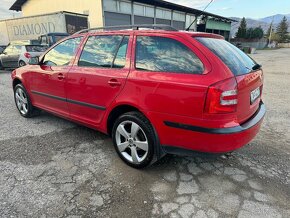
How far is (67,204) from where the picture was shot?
2.46 meters

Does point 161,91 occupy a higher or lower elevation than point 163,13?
lower

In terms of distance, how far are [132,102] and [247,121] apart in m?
1.32

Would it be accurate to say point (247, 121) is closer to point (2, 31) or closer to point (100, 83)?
point (100, 83)

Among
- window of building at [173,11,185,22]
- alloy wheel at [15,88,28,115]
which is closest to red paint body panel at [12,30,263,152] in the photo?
alloy wheel at [15,88,28,115]

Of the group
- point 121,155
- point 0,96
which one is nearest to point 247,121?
point 121,155

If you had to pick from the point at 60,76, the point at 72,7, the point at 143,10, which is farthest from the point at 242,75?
the point at 143,10

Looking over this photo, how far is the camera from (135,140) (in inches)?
118

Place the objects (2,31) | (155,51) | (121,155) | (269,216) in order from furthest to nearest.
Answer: (2,31) → (121,155) → (155,51) → (269,216)

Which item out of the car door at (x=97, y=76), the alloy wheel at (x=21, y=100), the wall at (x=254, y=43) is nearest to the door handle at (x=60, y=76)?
the car door at (x=97, y=76)

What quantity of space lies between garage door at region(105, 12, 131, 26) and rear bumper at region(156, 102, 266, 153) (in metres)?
19.3

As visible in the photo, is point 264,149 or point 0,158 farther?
point 264,149

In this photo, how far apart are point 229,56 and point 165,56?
2.36 ft

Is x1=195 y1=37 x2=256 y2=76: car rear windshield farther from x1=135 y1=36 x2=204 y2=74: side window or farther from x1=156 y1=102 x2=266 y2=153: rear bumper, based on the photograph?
x1=156 y1=102 x2=266 y2=153: rear bumper

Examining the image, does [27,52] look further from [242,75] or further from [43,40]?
[242,75]
